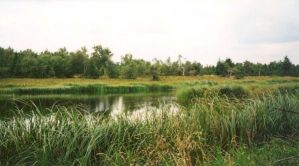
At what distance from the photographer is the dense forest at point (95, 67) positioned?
67.4 metres

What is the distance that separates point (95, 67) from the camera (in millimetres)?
74938

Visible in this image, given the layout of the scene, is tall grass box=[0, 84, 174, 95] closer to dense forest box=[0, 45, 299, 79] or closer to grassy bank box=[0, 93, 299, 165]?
dense forest box=[0, 45, 299, 79]

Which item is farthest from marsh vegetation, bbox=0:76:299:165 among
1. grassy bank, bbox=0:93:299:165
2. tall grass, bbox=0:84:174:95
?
tall grass, bbox=0:84:174:95

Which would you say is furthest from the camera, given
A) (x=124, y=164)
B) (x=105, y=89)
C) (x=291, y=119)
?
(x=105, y=89)

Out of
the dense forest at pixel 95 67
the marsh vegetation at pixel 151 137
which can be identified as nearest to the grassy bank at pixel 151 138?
the marsh vegetation at pixel 151 137

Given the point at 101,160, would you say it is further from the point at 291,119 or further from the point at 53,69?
the point at 53,69

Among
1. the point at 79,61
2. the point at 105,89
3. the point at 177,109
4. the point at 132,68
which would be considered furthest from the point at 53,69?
the point at 177,109

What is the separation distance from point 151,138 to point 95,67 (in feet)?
226

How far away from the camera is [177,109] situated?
914 cm

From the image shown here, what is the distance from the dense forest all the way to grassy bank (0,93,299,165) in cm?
5553

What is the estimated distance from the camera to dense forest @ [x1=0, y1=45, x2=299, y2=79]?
6738 cm

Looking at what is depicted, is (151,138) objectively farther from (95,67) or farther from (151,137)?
(95,67)

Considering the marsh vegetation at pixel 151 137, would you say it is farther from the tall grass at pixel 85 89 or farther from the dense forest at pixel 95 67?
the dense forest at pixel 95 67

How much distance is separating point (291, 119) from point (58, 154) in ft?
19.7
